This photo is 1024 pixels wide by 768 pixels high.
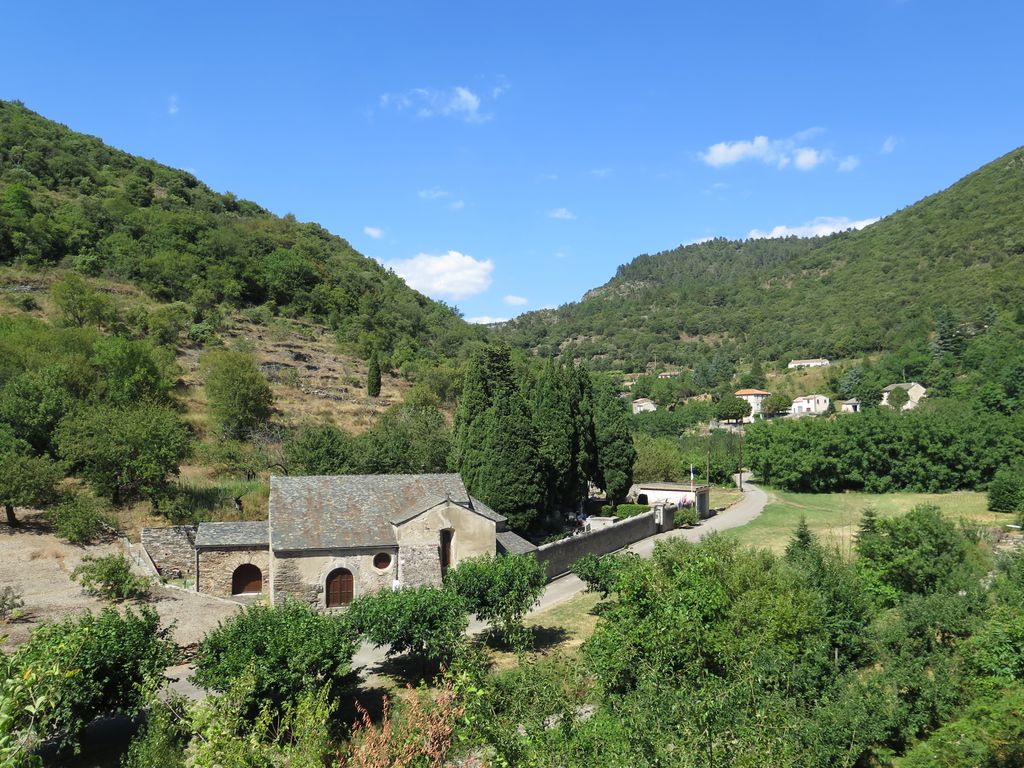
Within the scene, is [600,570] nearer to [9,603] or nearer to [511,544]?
[511,544]

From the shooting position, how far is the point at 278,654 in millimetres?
15500

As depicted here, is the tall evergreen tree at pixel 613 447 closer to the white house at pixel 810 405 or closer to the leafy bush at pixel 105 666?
the leafy bush at pixel 105 666

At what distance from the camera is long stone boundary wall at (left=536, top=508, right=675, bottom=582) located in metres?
31.8

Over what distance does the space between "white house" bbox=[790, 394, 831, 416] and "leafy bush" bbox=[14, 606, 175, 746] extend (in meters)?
109

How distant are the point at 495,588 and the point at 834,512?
39.4m

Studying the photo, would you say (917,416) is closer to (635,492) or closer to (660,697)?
(635,492)

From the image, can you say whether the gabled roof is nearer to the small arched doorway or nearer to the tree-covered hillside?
the tree-covered hillside

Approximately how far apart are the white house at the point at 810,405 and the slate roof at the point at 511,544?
9085 centimetres

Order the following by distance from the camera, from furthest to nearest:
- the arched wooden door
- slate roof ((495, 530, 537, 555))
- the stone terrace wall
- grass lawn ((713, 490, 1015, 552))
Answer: grass lawn ((713, 490, 1015, 552)) < slate roof ((495, 530, 537, 555)) < the stone terrace wall < the arched wooden door

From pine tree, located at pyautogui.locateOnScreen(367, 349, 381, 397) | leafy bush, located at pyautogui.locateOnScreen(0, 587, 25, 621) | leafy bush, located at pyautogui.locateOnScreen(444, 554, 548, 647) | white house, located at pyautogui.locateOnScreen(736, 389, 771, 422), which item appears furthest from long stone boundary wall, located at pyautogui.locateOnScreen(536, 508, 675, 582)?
white house, located at pyautogui.locateOnScreen(736, 389, 771, 422)

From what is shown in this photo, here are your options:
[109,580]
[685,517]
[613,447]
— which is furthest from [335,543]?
[685,517]

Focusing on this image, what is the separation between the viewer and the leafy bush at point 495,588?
70.5ft

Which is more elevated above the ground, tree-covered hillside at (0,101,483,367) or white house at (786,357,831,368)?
tree-covered hillside at (0,101,483,367)

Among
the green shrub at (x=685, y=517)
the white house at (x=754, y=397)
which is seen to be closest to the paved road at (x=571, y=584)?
the green shrub at (x=685, y=517)
